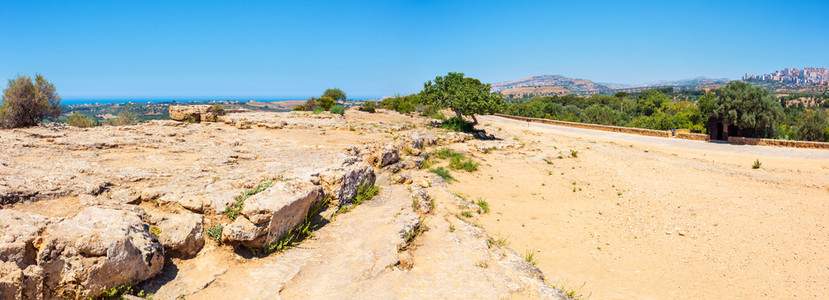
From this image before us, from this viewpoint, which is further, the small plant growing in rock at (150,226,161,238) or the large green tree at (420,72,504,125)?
the large green tree at (420,72,504,125)

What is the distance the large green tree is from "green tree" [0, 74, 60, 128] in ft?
53.7

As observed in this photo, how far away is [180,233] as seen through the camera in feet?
14.4

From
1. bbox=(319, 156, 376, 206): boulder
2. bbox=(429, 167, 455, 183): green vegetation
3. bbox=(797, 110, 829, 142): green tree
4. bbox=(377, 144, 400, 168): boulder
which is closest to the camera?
bbox=(319, 156, 376, 206): boulder

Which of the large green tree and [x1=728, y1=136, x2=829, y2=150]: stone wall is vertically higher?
the large green tree

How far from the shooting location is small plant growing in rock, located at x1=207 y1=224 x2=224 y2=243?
4660 mm

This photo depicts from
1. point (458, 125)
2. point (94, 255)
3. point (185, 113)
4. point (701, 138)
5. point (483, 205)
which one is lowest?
→ point (483, 205)

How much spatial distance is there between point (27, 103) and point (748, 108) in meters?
33.3

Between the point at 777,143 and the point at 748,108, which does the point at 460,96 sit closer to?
the point at 748,108

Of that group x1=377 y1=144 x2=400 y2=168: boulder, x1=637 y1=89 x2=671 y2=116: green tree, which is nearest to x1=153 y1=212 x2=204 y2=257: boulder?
x1=377 y1=144 x2=400 y2=168: boulder

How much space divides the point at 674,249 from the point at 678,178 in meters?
7.32

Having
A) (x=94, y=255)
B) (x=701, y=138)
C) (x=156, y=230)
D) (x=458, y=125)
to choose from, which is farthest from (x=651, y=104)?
(x=94, y=255)

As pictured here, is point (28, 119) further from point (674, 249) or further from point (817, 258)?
point (817, 258)

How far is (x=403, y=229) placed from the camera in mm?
5742

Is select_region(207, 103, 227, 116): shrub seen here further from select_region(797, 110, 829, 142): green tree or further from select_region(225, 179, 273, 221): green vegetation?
select_region(797, 110, 829, 142): green tree
